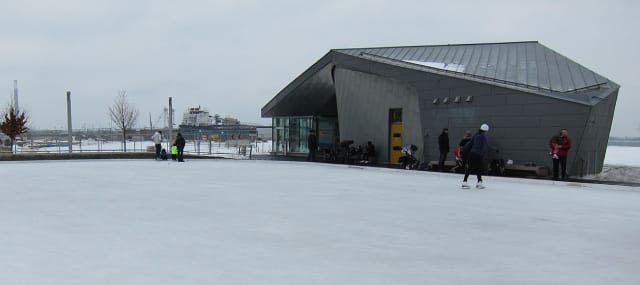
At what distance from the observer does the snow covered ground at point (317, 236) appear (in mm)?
4062

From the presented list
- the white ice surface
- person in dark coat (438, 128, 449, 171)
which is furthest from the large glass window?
the white ice surface

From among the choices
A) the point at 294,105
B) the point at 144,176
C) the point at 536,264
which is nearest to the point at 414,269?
the point at 536,264

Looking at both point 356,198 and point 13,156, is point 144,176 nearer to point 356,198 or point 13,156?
point 356,198

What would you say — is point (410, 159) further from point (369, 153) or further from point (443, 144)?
point (369, 153)

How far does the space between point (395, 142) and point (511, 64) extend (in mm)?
5747

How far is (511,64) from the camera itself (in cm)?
1652

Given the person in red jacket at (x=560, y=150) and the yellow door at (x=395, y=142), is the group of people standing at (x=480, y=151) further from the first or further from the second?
the yellow door at (x=395, y=142)

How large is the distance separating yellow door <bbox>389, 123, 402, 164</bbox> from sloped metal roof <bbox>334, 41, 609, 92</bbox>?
2930mm

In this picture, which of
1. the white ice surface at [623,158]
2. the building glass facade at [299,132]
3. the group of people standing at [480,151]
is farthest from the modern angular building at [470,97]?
the white ice surface at [623,158]

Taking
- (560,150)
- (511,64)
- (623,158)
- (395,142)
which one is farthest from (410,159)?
(623,158)

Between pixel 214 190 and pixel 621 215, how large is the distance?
8.40 metres

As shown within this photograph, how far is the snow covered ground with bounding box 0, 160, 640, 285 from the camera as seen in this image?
13.3 ft

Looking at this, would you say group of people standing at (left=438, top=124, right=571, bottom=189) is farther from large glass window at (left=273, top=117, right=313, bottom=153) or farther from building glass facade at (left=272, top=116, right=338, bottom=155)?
large glass window at (left=273, top=117, right=313, bottom=153)

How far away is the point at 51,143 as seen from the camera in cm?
3269
